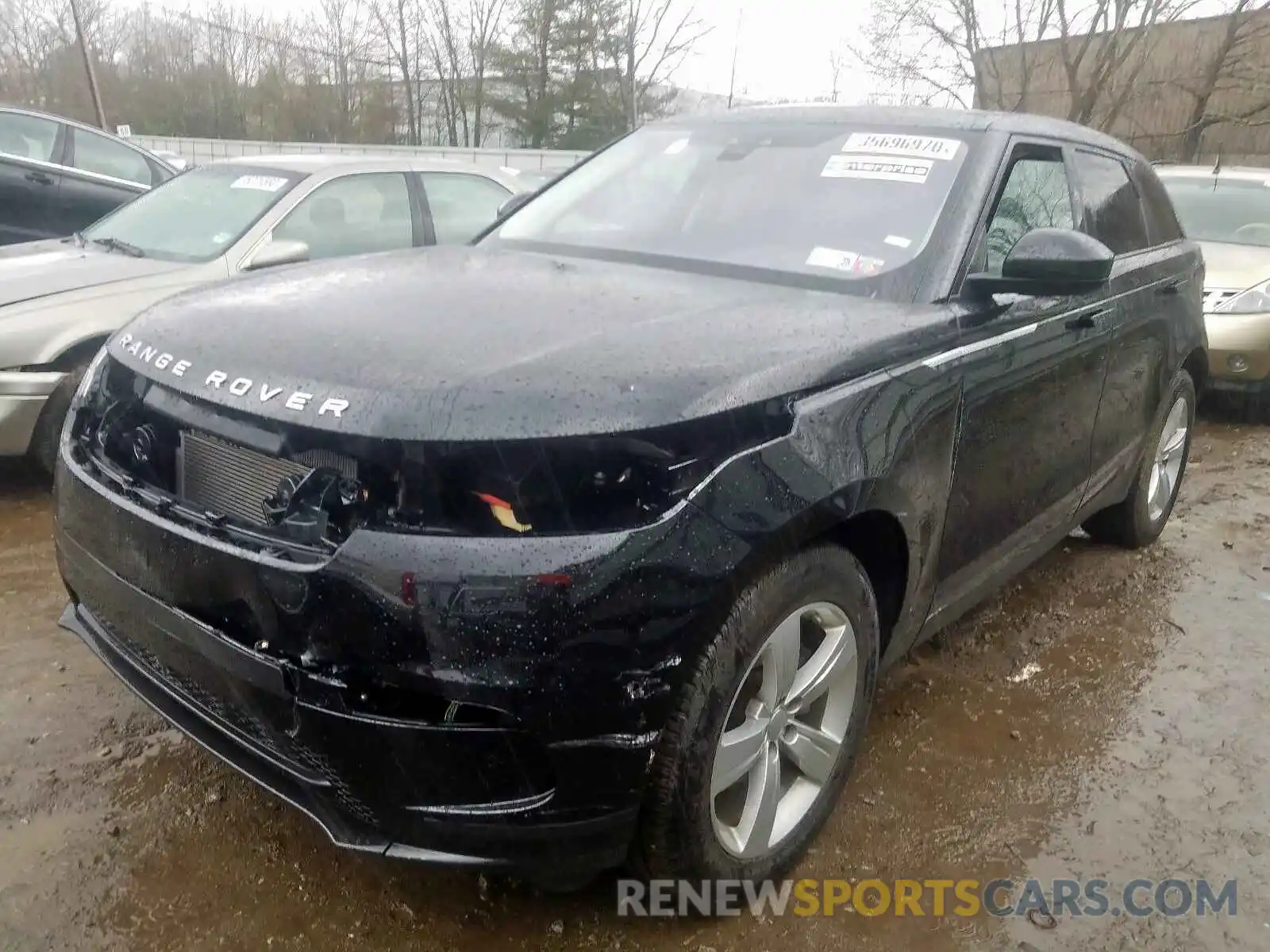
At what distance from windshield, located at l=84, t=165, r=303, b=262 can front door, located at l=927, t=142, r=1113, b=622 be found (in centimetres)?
365

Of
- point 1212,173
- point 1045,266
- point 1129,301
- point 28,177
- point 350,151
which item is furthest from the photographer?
point 350,151

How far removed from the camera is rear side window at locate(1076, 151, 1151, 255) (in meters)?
3.38

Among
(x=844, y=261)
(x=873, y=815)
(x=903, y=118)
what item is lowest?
(x=873, y=815)

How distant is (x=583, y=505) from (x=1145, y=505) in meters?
3.45

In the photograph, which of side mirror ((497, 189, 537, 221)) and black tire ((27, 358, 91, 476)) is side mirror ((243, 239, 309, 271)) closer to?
black tire ((27, 358, 91, 476))

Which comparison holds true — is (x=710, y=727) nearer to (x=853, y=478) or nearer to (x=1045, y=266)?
(x=853, y=478)

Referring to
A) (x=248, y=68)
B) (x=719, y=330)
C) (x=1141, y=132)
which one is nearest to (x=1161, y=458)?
(x=719, y=330)

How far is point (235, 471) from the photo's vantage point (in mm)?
1872

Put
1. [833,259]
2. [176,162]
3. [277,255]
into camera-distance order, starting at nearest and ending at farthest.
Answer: [833,259], [277,255], [176,162]

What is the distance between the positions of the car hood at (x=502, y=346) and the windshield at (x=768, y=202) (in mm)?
209

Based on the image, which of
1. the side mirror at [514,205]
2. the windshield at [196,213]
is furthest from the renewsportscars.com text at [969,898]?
the windshield at [196,213]

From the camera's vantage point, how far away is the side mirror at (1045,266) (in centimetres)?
252

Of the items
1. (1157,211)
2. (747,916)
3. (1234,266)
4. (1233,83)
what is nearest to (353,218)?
(1157,211)

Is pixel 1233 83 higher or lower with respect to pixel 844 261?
higher
